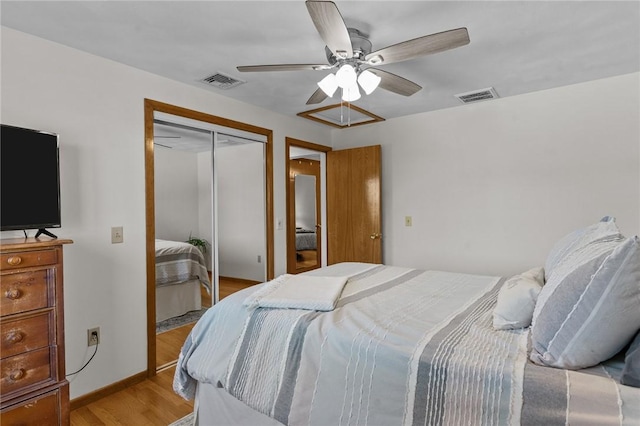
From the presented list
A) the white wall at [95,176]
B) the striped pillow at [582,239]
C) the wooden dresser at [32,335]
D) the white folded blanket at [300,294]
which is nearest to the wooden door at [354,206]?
the white folded blanket at [300,294]

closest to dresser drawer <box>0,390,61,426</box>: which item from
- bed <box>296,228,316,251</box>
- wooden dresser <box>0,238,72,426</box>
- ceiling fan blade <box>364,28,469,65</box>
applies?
wooden dresser <box>0,238,72,426</box>

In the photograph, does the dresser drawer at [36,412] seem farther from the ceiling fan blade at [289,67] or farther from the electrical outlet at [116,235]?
the ceiling fan blade at [289,67]

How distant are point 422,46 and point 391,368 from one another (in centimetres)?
154

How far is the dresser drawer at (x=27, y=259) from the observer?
1.61 metres

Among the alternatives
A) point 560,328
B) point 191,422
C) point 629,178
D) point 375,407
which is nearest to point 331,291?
point 375,407

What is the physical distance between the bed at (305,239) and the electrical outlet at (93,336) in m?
2.75

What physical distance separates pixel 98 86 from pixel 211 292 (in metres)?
1.99

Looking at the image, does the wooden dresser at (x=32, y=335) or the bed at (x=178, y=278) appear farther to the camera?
the bed at (x=178, y=278)

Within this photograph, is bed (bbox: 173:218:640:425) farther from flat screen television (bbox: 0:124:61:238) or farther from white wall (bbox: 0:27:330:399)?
flat screen television (bbox: 0:124:61:238)

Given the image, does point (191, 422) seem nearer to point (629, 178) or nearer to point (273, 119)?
point (273, 119)

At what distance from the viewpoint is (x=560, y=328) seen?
107 cm

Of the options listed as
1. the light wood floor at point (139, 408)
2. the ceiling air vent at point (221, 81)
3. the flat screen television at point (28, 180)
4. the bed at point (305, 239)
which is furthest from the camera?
the bed at point (305, 239)

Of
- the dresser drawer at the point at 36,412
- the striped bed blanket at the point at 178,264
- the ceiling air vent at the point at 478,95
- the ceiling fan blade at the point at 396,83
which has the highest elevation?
the ceiling air vent at the point at 478,95

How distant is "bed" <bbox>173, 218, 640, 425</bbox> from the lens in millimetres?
991
